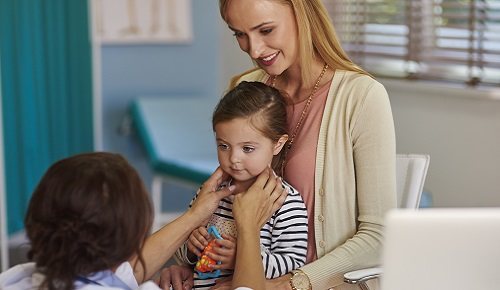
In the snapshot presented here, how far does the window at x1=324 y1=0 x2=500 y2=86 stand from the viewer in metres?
4.00

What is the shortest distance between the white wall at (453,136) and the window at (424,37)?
110 mm

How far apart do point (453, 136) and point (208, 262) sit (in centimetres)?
203

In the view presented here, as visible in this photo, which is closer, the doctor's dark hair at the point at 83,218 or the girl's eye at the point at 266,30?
the doctor's dark hair at the point at 83,218

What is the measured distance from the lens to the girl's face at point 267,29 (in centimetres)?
231

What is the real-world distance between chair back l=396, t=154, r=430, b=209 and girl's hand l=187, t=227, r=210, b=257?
0.55 m

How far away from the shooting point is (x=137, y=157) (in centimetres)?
539

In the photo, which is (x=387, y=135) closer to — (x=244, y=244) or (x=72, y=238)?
(x=244, y=244)

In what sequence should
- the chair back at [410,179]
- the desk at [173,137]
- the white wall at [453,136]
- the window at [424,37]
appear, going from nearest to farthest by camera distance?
1. the chair back at [410,179]
2. the white wall at [453,136]
3. the window at [424,37]
4. the desk at [173,137]

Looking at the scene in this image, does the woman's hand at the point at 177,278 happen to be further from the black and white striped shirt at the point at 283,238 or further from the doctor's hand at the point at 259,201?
the doctor's hand at the point at 259,201

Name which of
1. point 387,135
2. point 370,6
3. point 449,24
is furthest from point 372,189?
point 370,6

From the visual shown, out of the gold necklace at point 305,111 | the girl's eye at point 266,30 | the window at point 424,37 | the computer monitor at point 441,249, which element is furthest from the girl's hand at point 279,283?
the window at point 424,37

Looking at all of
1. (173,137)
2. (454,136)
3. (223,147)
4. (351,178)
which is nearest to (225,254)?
(223,147)

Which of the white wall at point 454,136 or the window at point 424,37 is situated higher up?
the window at point 424,37

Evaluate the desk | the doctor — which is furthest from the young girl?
the desk
